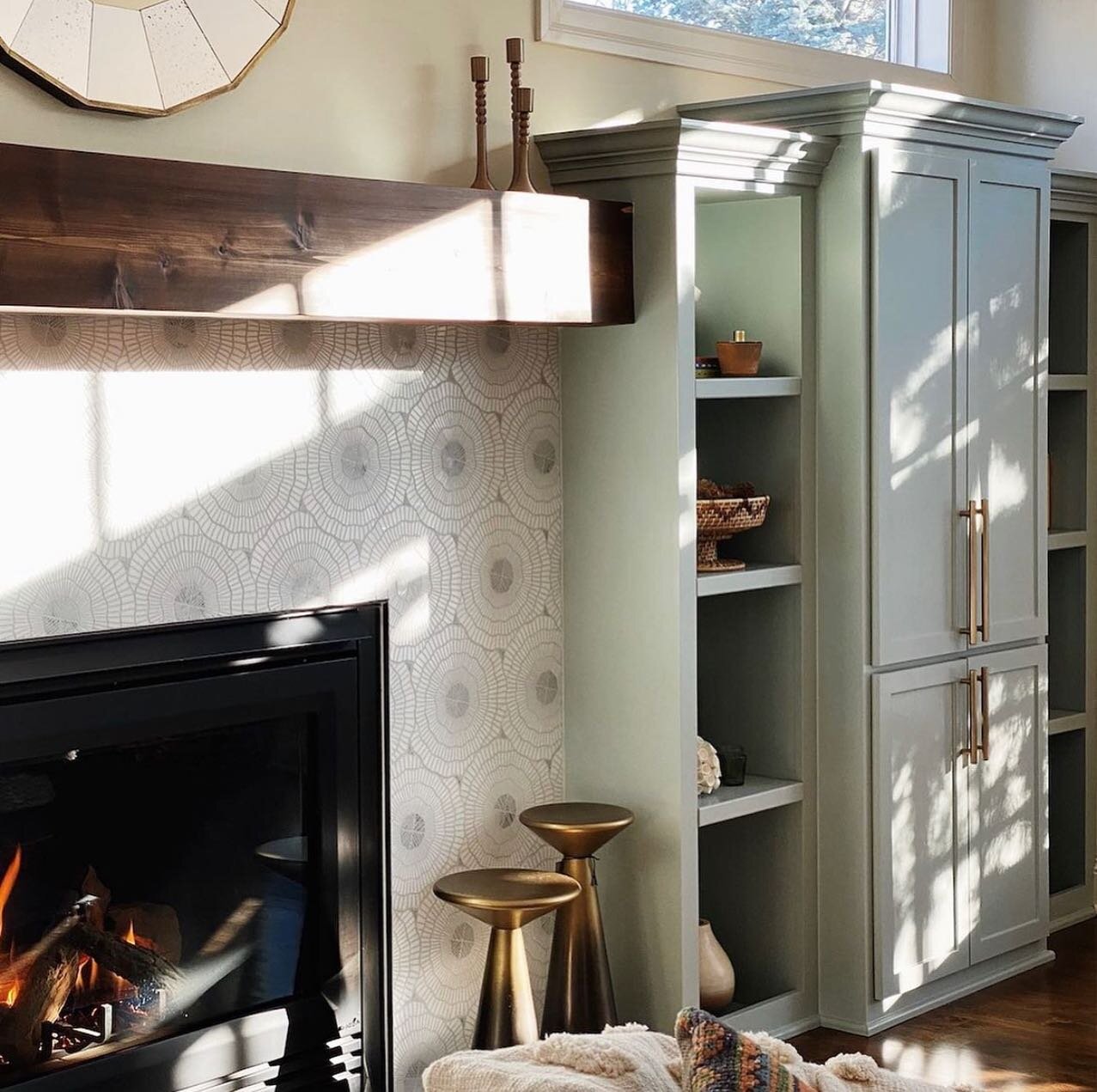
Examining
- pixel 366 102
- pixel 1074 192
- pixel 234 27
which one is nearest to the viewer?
pixel 234 27

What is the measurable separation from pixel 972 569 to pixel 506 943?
148cm

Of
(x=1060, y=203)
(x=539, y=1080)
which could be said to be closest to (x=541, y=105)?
(x=1060, y=203)

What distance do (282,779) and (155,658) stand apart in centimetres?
40

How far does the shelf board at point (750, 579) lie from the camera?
3.49 m

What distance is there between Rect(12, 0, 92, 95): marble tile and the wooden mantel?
208 mm

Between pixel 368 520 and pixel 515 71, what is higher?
pixel 515 71

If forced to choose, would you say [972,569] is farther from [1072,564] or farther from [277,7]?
[277,7]

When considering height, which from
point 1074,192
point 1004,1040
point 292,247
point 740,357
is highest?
point 1074,192

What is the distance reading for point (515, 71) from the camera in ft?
10.8

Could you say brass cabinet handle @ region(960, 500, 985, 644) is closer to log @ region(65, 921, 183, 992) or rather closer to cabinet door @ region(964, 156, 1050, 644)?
cabinet door @ region(964, 156, 1050, 644)

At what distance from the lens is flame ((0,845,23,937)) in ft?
8.95

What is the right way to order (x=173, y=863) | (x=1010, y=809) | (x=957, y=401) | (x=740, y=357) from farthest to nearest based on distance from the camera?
(x=1010, y=809), (x=957, y=401), (x=740, y=357), (x=173, y=863)

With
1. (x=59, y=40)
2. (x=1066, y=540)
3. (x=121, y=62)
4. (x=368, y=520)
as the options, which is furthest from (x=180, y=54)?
(x=1066, y=540)

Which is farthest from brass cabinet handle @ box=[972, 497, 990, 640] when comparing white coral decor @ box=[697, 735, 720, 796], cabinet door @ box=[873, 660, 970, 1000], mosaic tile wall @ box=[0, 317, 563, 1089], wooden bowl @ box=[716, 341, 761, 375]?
mosaic tile wall @ box=[0, 317, 563, 1089]
